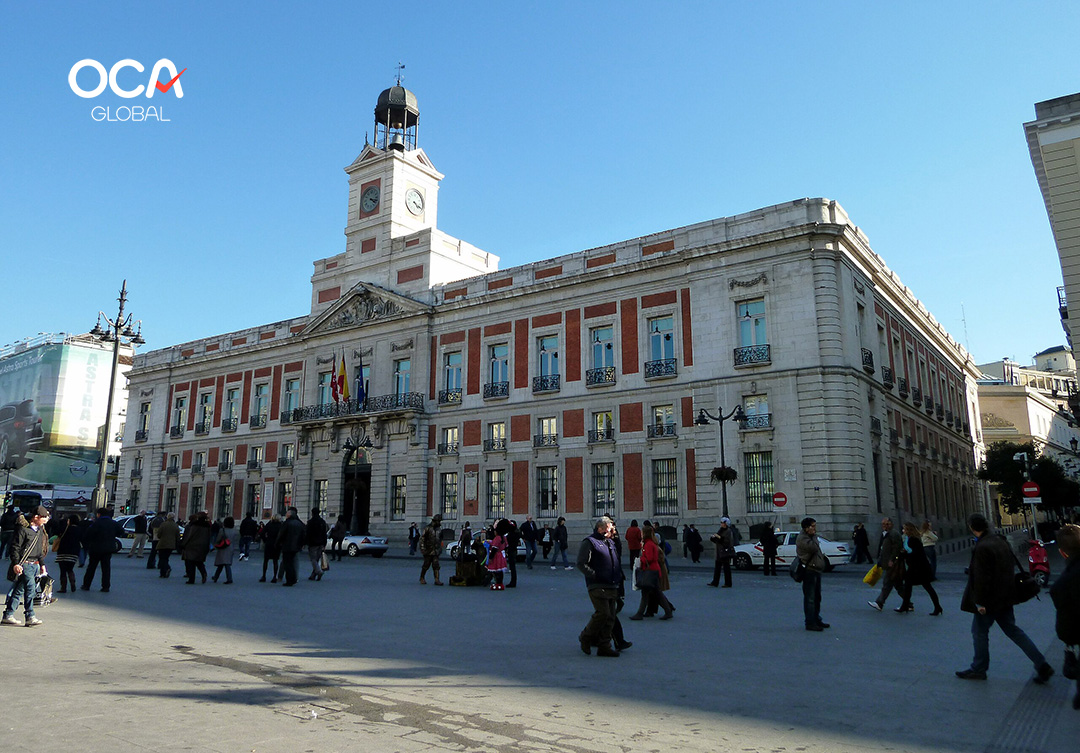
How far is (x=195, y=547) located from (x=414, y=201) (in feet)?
96.1

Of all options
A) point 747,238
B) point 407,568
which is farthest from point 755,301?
point 407,568

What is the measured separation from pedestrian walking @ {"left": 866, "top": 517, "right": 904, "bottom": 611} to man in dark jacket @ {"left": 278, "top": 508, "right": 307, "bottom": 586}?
38.5 ft

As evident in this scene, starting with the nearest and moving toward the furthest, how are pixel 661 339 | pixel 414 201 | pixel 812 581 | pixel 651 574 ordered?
pixel 812 581 → pixel 651 574 → pixel 661 339 → pixel 414 201

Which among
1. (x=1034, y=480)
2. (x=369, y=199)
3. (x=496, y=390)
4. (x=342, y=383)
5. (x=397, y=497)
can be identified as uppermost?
(x=369, y=199)

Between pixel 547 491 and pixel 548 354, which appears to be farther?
pixel 548 354

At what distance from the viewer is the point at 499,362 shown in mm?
36750

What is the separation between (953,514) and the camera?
136 ft

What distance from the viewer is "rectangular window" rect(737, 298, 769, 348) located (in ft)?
98.0

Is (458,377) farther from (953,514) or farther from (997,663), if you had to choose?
(997,663)

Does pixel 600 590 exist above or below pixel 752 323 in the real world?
below

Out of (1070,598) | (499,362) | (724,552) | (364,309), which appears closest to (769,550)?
(724,552)

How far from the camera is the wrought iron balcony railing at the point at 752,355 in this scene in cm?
2909

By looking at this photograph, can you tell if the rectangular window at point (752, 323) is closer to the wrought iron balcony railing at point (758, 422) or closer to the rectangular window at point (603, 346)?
the wrought iron balcony railing at point (758, 422)

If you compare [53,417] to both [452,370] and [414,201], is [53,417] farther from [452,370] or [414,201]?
[452,370]
